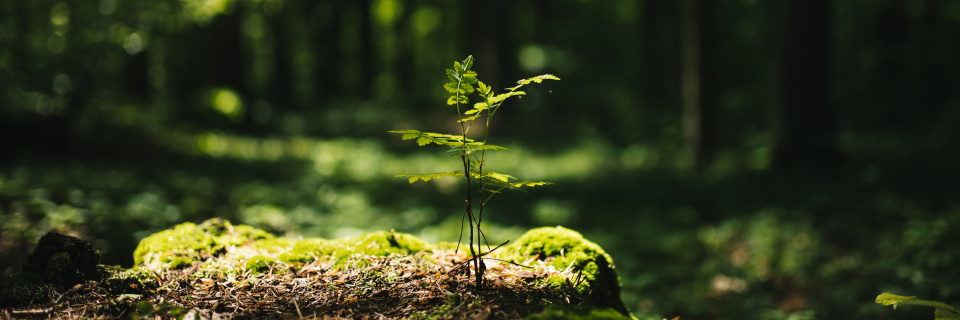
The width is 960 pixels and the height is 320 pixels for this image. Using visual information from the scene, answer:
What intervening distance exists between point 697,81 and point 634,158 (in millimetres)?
3017

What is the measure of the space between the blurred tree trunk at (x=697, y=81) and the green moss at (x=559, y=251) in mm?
8214

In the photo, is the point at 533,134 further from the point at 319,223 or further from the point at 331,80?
the point at 331,80

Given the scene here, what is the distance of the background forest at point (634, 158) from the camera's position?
5.51m

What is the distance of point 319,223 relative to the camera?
693cm

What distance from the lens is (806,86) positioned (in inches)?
309

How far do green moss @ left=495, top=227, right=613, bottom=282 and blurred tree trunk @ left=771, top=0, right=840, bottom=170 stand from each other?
22.6 ft

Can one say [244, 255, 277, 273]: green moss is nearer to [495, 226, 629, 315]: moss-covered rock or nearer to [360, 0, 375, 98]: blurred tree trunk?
[495, 226, 629, 315]: moss-covered rock

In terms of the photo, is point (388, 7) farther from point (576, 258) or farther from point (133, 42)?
point (576, 258)

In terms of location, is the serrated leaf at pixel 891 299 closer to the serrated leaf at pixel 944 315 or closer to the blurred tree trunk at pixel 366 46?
the serrated leaf at pixel 944 315

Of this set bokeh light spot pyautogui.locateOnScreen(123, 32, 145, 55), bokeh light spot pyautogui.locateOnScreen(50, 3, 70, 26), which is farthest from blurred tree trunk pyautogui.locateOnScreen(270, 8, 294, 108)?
bokeh light spot pyautogui.locateOnScreen(50, 3, 70, 26)

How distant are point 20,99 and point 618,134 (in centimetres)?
1434

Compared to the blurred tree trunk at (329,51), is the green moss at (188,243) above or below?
below

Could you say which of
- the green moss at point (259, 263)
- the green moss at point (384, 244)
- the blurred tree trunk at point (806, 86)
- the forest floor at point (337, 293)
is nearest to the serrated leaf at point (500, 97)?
the forest floor at point (337, 293)


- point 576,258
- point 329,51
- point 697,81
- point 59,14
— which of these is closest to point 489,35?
point 697,81
